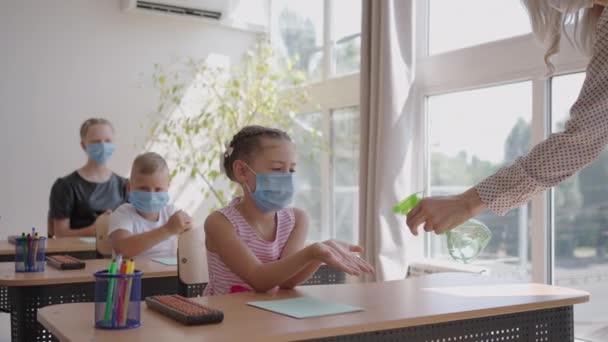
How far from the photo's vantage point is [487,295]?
226 cm

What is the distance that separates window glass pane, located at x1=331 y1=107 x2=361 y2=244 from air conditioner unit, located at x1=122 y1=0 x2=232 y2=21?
1412 mm

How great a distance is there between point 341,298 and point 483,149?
7.32 feet

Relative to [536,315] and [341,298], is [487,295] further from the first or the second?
[341,298]

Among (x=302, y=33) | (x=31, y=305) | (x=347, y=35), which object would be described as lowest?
(x=31, y=305)

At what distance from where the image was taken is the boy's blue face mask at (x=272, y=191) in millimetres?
2521

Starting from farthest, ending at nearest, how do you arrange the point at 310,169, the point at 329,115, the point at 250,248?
1. the point at 310,169
2. the point at 329,115
3. the point at 250,248

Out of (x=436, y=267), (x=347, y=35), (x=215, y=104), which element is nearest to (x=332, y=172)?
(x=347, y=35)

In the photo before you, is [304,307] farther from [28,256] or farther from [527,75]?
[527,75]

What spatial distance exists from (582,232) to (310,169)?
270 centimetres

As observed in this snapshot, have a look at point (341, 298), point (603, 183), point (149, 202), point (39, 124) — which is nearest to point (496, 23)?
point (603, 183)

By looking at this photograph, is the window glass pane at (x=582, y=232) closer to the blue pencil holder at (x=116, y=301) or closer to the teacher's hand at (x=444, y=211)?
the teacher's hand at (x=444, y=211)

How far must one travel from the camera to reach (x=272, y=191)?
2.53 meters

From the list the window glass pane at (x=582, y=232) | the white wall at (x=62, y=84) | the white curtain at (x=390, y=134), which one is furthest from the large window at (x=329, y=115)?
the window glass pane at (x=582, y=232)

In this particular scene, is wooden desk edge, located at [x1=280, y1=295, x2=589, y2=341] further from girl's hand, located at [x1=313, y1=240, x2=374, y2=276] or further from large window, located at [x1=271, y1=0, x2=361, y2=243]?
large window, located at [x1=271, y1=0, x2=361, y2=243]
